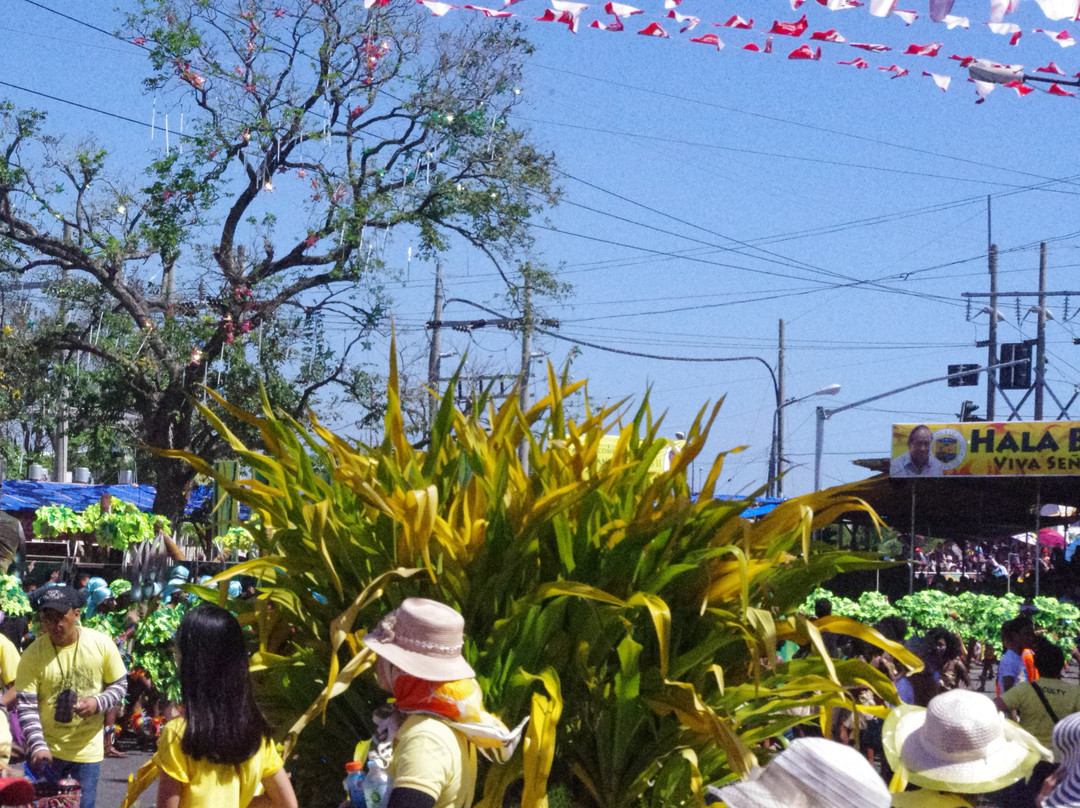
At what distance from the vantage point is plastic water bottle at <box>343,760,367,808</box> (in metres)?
3.11

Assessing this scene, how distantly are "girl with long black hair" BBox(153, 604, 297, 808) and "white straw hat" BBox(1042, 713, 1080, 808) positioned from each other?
6.48ft

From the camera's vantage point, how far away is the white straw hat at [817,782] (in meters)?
2.27

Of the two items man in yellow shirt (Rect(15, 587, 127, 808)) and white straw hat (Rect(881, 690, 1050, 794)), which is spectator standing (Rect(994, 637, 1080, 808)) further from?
man in yellow shirt (Rect(15, 587, 127, 808))

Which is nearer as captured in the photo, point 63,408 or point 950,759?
point 950,759

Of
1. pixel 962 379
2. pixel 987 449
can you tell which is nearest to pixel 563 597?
pixel 987 449

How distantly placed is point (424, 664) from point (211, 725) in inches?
25.8

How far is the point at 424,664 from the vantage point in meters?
3.11

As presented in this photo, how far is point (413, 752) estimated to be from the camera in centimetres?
298

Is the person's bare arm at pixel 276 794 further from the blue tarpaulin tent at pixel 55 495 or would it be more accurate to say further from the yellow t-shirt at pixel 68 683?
the blue tarpaulin tent at pixel 55 495

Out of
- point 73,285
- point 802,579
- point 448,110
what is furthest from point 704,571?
point 73,285

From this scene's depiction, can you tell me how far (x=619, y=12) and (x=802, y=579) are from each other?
3159 mm

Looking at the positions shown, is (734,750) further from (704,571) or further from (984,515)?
(984,515)

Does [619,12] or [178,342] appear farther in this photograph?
[178,342]

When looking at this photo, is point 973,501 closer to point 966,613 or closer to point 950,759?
point 966,613
